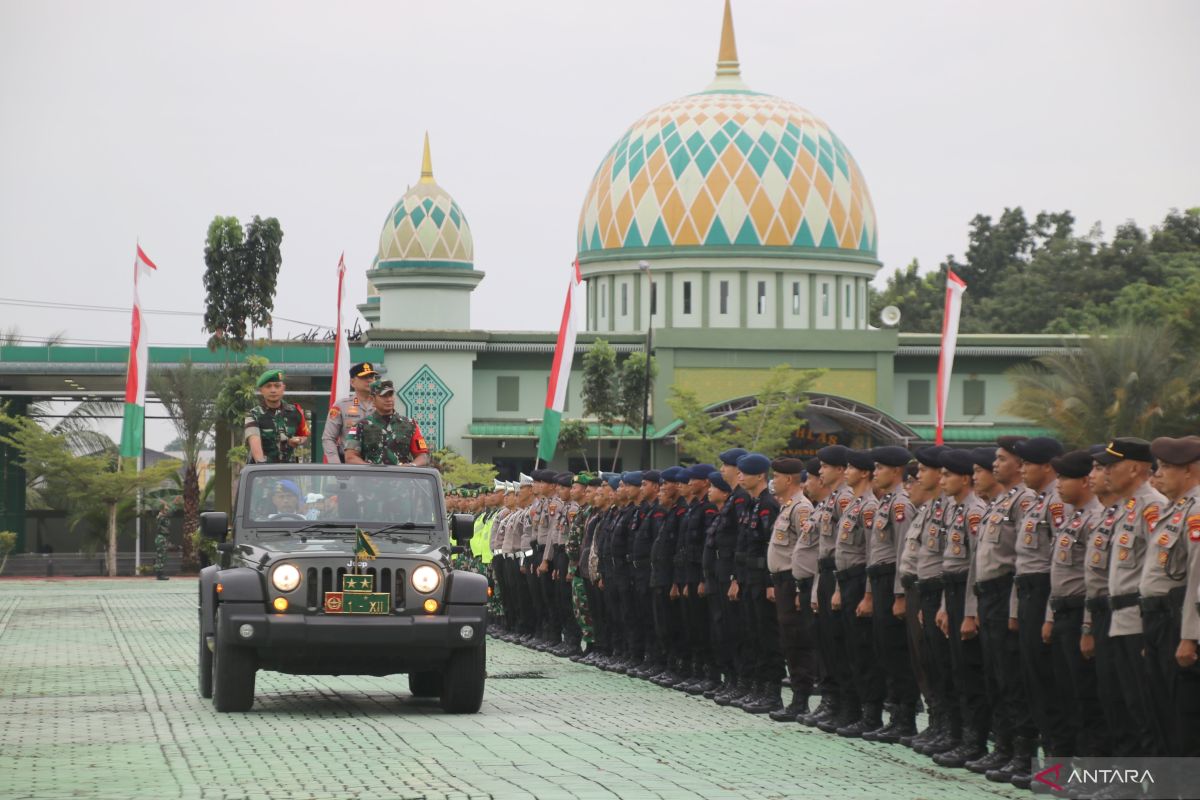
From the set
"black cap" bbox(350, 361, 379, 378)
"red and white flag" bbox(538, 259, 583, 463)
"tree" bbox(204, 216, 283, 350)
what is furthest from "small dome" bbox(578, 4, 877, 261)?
"black cap" bbox(350, 361, 379, 378)

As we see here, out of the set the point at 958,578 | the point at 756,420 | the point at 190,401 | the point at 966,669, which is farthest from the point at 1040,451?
the point at 756,420

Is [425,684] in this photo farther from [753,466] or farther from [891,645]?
[891,645]

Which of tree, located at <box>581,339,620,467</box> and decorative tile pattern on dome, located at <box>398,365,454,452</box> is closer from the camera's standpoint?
tree, located at <box>581,339,620,467</box>

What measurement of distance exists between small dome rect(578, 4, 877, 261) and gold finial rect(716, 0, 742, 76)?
3.88 meters

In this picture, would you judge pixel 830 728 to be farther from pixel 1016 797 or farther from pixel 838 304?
pixel 838 304

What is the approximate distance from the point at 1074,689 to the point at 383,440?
682 centimetres

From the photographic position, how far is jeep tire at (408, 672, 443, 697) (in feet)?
50.3

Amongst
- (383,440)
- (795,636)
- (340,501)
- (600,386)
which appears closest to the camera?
(795,636)

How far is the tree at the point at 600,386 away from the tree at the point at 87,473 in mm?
13616

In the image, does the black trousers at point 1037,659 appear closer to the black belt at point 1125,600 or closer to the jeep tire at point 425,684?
the black belt at point 1125,600

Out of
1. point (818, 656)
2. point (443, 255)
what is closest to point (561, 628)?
point (818, 656)

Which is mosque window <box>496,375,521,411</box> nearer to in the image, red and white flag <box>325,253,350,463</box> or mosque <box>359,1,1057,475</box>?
mosque <box>359,1,1057,475</box>

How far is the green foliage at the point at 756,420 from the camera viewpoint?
6034 cm

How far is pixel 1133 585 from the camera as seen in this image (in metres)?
9.98
